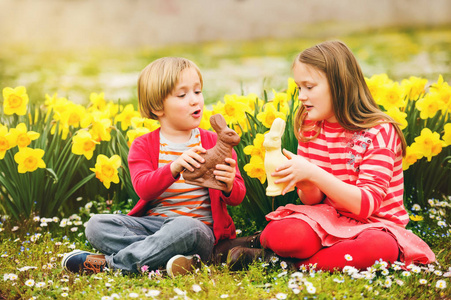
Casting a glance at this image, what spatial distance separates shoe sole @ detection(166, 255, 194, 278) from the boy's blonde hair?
2.25 feet

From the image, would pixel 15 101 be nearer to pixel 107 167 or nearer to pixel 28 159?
pixel 28 159

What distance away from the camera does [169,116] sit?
2.46 meters

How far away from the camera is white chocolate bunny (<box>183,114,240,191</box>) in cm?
224

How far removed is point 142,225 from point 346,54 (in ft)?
3.93

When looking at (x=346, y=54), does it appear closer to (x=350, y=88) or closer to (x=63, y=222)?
(x=350, y=88)

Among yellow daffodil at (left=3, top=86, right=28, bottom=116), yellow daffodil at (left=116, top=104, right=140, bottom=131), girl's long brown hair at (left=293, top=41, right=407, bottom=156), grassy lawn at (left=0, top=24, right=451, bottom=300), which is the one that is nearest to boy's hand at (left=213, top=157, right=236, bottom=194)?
grassy lawn at (left=0, top=24, right=451, bottom=300)

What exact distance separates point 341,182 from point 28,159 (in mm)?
1651

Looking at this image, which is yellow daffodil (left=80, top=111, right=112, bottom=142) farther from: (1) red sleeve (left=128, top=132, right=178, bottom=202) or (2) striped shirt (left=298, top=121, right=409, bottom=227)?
(2) striped shirt (left=298, top=121, right=409, bottom=227)

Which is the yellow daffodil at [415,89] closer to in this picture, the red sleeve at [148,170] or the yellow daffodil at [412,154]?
the yellow daffodil at [412,154]

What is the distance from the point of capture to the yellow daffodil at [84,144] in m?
2.87

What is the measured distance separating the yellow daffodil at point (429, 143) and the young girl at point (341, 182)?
44 cm

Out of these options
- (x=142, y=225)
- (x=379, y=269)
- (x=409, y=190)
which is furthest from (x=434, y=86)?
(x=142, y=225)

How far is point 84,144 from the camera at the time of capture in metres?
2.90

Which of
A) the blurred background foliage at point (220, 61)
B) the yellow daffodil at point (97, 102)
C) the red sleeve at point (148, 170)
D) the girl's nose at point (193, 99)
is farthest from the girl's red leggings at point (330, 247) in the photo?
the blurred background foliage at point (220, 61)
